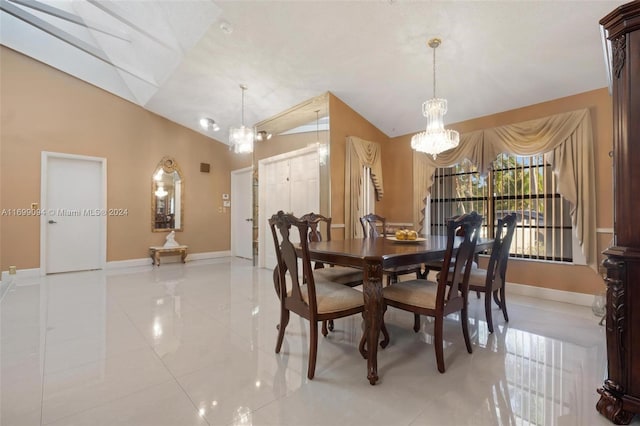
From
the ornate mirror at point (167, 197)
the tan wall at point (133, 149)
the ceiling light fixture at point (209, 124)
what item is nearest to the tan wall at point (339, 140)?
the tan wall at point (133, 149)

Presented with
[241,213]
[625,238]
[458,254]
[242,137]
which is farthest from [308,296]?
[241,213]

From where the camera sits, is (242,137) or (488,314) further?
(242,137)

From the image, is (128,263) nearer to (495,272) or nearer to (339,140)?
(339,140)

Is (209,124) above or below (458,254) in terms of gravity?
above

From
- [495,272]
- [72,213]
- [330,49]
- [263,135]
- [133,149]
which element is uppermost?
[330,49]

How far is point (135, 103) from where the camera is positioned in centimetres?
553

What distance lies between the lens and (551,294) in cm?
343

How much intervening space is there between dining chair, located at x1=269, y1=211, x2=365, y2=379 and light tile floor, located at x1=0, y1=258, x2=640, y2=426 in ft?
0.91

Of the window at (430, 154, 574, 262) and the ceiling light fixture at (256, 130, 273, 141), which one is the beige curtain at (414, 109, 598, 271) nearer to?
the window at (430, 154, 574, 262)

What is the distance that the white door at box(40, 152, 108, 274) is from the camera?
4777 mm

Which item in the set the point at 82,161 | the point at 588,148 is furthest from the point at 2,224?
the point at 588,148

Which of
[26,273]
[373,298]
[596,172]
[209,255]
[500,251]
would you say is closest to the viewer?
[373,298]

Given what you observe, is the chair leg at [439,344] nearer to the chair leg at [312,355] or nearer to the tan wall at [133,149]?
the chair leg at [312,355]

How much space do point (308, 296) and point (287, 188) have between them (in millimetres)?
3411
